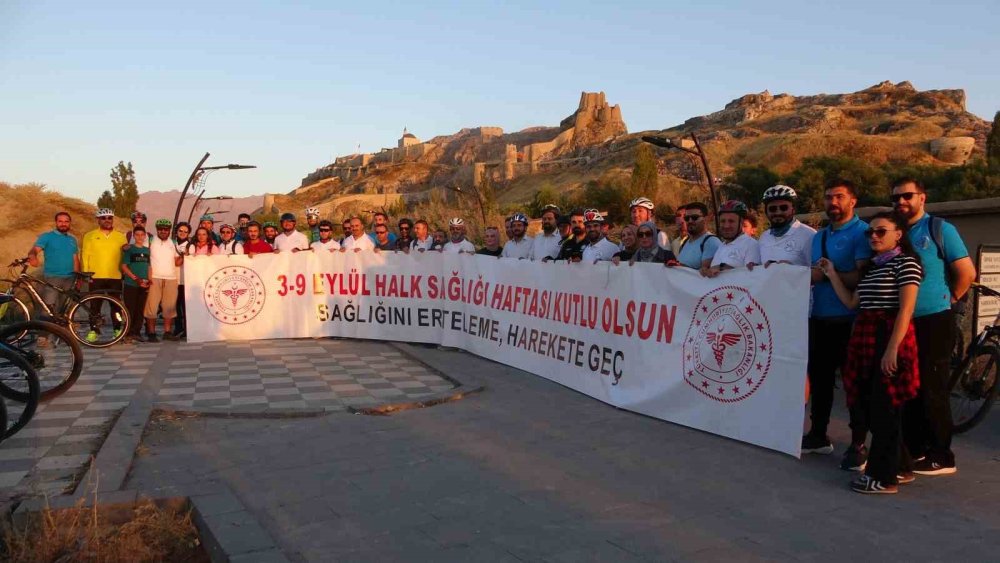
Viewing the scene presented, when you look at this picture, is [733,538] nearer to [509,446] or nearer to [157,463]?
[509,446]

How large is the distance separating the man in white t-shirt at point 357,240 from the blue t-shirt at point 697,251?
247 inches

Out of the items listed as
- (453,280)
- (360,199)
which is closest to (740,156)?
(360,199)

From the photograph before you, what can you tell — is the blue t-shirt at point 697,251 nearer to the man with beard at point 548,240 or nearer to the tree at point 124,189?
the man with beard at point 548,240

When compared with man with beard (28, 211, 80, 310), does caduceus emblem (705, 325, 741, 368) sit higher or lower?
lower

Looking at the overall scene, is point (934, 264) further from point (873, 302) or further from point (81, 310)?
point (81, 310)

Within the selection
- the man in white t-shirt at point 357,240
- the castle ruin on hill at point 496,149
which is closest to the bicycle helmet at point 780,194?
the man in white t-shirt at point 357,240

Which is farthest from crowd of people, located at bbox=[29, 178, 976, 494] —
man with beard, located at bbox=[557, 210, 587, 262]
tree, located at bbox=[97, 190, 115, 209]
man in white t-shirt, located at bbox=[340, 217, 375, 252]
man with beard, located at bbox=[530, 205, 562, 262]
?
tree, located at bbox=[97, 190, 115, 209]

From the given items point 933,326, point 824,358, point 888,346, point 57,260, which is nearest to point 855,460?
point 824,358

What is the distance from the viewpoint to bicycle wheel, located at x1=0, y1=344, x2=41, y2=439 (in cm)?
594

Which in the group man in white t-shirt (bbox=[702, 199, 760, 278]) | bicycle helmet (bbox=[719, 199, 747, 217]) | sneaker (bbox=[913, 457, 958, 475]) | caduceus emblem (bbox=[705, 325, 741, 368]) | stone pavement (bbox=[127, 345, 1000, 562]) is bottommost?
stone pavement (bbox=[127, 345, 1000, 562])

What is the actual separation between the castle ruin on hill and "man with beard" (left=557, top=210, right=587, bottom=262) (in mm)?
94511

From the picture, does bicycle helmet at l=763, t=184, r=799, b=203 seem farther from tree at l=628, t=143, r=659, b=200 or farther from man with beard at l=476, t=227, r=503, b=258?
tree at l=628, t=143, r=659, b=200

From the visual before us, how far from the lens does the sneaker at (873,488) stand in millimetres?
4859

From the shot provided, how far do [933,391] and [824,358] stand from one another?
872mm
